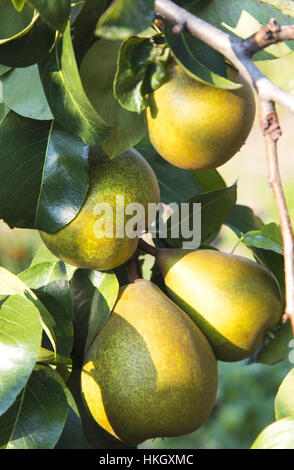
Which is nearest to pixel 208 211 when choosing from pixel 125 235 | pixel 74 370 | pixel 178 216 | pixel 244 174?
pixel 178 216

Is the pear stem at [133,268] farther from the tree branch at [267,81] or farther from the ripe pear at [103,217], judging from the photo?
the tree branch at [267,81]

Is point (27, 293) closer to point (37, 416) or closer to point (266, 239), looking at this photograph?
point (37, 416)

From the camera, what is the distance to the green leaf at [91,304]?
2.26ft

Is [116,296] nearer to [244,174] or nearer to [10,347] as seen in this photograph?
[10,347]

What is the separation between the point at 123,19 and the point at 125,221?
0.28m

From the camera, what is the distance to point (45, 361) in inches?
25.7

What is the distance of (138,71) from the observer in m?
0.56

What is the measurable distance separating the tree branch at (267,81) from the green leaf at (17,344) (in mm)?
250

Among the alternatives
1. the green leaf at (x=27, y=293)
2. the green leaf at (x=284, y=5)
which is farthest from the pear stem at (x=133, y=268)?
the green leaf at (x=284, y=5)

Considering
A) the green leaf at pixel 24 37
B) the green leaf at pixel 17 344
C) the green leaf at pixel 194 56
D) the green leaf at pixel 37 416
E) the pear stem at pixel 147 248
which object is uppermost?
the green leaf at pixel 194 56

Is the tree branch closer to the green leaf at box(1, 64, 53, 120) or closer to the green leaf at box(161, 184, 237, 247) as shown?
the green leaf at box(1, 64, 53, 120)

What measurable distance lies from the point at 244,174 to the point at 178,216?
3.55 m

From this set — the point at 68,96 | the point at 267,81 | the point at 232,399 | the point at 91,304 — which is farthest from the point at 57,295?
the point at 232,399

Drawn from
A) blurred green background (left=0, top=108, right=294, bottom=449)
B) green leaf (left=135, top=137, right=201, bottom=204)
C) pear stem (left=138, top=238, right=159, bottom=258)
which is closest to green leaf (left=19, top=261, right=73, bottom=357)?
pear stem (left=138, top=238, right=159, bottom=258)
